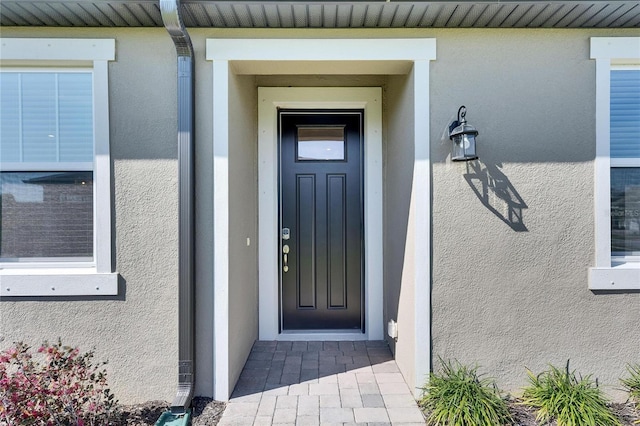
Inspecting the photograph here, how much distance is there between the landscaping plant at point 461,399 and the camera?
7.06ft

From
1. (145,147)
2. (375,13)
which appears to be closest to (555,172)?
(375,13)

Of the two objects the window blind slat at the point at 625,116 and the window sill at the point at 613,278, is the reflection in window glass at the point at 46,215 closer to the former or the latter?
the window sill at the point at 613,278

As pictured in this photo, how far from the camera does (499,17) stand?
2.36 meters

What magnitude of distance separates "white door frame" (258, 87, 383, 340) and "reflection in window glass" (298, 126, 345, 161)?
25 cm

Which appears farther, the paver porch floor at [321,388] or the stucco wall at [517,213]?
the stucco wall at [517,213]

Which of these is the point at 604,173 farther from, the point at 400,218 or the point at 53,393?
the point at 53,393

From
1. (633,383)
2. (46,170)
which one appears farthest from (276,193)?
(633,383)

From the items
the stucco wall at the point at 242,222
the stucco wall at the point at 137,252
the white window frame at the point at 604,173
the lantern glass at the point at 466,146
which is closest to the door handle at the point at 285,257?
the stucco wall at the point at 242,222

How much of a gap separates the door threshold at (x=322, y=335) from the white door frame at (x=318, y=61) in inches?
43.7

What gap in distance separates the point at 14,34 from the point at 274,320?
10.4 feet

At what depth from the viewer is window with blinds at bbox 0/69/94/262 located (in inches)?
102

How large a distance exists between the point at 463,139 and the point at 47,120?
3.09m

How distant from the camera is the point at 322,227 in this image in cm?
365

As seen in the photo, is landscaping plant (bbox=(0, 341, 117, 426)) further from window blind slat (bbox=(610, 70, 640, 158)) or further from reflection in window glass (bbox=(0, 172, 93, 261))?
window blind slat (bbox=(610, 70, 640, 158))
